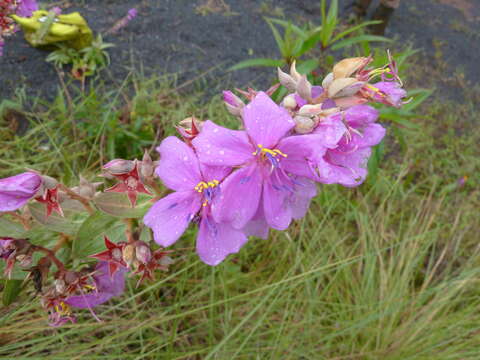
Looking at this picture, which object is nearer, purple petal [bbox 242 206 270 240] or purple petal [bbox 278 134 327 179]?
purple petal [bbox 278 134 327 179]

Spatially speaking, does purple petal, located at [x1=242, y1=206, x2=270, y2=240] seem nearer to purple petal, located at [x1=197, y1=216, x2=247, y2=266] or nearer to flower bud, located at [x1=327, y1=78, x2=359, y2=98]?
purple petal, located at [x1=197, y1=216, x2=247, y2=266]

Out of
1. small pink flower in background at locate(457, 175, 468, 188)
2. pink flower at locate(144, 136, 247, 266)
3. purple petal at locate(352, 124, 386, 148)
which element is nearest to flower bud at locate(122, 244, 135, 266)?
pink flower at locate(144, 136, 247, 266)

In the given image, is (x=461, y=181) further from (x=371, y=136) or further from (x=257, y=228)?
(x=257, y=228)

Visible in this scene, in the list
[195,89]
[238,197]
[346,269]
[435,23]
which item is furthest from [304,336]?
[435,23]

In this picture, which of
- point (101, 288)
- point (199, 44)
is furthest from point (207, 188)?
point (199, 44)

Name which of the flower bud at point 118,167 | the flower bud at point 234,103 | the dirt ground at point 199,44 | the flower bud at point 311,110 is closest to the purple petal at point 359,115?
the flower bud at point 311,110

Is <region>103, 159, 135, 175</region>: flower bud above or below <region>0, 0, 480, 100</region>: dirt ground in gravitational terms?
above

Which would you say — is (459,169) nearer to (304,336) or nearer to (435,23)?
(304,336)

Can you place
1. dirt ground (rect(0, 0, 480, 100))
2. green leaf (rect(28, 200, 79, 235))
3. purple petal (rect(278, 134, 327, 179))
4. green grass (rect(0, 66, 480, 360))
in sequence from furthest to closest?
dirt ground (rect(0, 0, 480, 100)) → green grass (rect(0, 66, 480, 360)) → green leaf (rect(28, 200, 79, 235)) → purple petal (rect(278, 134, 327, 179))
